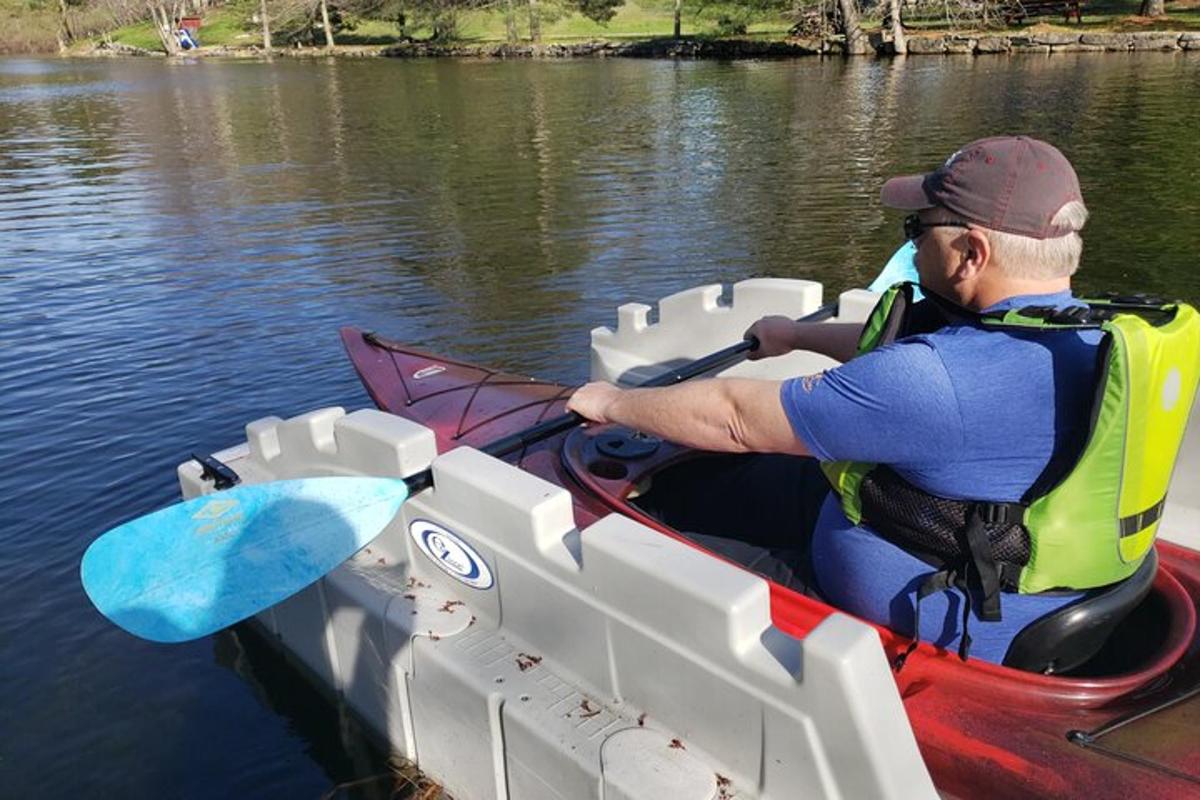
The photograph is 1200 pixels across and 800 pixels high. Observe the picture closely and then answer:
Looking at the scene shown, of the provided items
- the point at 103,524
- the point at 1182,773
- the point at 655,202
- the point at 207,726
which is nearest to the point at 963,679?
the point at 1182,773

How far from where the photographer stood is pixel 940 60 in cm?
3450

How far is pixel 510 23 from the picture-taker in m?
51.3

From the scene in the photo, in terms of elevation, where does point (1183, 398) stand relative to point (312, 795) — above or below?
above

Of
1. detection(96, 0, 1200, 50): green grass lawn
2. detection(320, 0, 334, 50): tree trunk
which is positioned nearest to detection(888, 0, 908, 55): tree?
detection(96, 0, 1200, 50): green grass lawn

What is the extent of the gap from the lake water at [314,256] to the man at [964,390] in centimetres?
226

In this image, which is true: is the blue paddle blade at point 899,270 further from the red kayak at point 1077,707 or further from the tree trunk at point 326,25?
the tree trunk at point 326,25

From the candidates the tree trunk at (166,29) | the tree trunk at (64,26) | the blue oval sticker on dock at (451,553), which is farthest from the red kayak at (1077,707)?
the tree trunk at (64,26)

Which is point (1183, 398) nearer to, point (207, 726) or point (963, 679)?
point (963, 679)

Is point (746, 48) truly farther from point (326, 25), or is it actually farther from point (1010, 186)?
point (1010, 186)

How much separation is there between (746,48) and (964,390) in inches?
1684

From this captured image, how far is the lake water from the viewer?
439 centimetres

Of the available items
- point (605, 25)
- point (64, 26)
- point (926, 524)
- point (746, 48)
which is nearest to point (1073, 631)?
point (926, 524)

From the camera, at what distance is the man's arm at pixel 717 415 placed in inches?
92.4

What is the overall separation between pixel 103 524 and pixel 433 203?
978 cm
